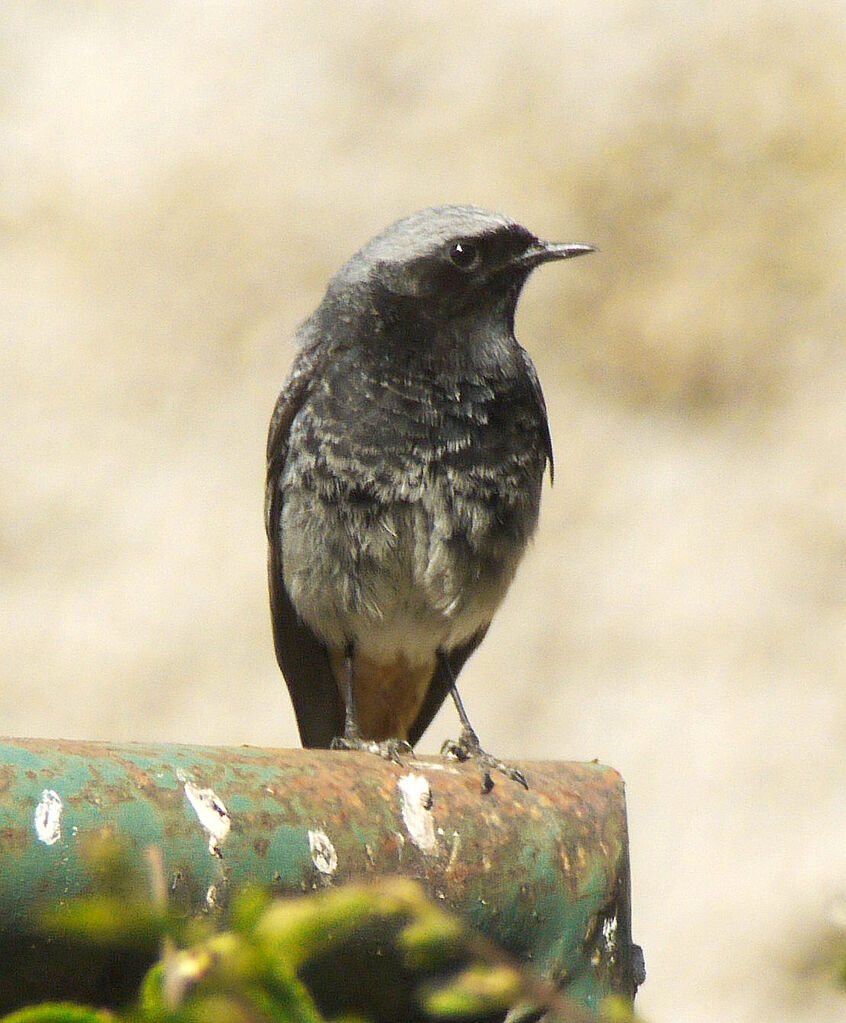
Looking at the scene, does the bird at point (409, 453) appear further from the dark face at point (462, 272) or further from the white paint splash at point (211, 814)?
the white paint splash at point (211, 814)

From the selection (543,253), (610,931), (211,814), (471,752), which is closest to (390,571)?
(471,752)

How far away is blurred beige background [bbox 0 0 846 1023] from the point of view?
699 centimetres

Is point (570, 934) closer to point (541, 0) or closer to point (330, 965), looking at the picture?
point (330, 965)

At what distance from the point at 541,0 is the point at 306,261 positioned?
1797 millimetres

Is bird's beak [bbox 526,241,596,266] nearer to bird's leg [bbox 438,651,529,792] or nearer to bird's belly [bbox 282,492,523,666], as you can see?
bird's belly [bbox 282,492,523,666]

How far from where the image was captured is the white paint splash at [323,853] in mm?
1865

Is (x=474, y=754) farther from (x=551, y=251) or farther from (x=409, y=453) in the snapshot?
(x=551, y=251)

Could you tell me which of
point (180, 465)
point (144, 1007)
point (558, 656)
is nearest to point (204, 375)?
point (180, 465)

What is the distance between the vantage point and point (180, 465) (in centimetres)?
746

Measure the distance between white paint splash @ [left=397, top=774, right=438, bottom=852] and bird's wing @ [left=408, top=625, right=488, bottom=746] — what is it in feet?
8.18

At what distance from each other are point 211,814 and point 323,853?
177 millimetres

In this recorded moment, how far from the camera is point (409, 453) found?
4.02 metres

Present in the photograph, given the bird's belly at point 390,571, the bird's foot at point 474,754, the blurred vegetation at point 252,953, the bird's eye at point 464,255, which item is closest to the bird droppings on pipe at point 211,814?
the bird's foot at point 474,754

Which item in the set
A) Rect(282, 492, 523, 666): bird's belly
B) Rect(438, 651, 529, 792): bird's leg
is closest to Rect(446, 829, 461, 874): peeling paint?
Rect(438, 651, 529, 792): bird's leg
